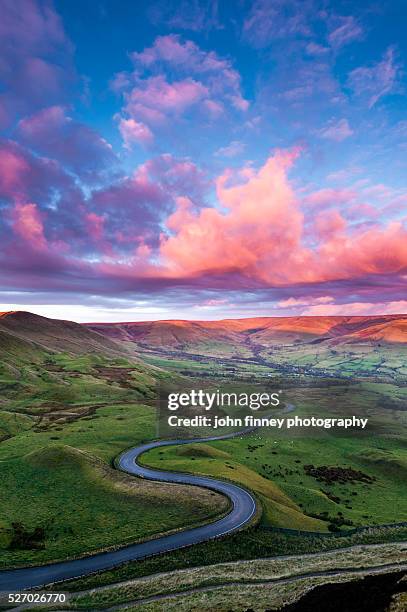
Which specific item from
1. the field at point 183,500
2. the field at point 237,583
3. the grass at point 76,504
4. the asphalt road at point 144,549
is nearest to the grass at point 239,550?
the field at point 183,500

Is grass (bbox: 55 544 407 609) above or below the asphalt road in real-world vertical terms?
above

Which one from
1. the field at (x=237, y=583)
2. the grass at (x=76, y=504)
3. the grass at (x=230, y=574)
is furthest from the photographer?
the grass at (x=76, y=504)

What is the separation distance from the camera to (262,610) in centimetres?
3066

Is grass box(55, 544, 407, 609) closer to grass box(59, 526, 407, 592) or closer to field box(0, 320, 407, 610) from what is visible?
field box(0, 320, 407, 610)

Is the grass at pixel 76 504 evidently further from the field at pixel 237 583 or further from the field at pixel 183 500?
the field at pixel 237 583

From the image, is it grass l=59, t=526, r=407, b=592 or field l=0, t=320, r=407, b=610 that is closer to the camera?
grass l=59, t=526, r=407, b=592

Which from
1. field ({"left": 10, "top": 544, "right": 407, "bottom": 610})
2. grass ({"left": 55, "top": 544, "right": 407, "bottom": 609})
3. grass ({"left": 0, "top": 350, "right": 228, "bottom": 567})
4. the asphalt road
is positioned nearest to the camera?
field ({"left": 10, "top": 544, "right": 407, "bottom": 610})

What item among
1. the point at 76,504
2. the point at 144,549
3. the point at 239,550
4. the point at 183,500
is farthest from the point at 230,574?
the point at 76,504

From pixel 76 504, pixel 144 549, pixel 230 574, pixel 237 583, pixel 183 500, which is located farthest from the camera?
pixel 76 504

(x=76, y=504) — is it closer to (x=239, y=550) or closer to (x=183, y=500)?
(x=183, y=500)

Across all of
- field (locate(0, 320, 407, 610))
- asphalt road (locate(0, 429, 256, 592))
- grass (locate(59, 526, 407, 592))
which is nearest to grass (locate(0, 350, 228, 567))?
field (locate(0, 320, 407, 610))

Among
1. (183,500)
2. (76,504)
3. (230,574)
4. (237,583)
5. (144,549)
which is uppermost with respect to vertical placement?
(237,583)

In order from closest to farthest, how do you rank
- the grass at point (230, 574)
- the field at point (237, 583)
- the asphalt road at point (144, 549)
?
the field at point (237, 583), the grass at point (230, 574), the asphalt road at point (144, 549)

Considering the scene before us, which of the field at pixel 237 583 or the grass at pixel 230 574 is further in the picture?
the grass at pixel 230 574
